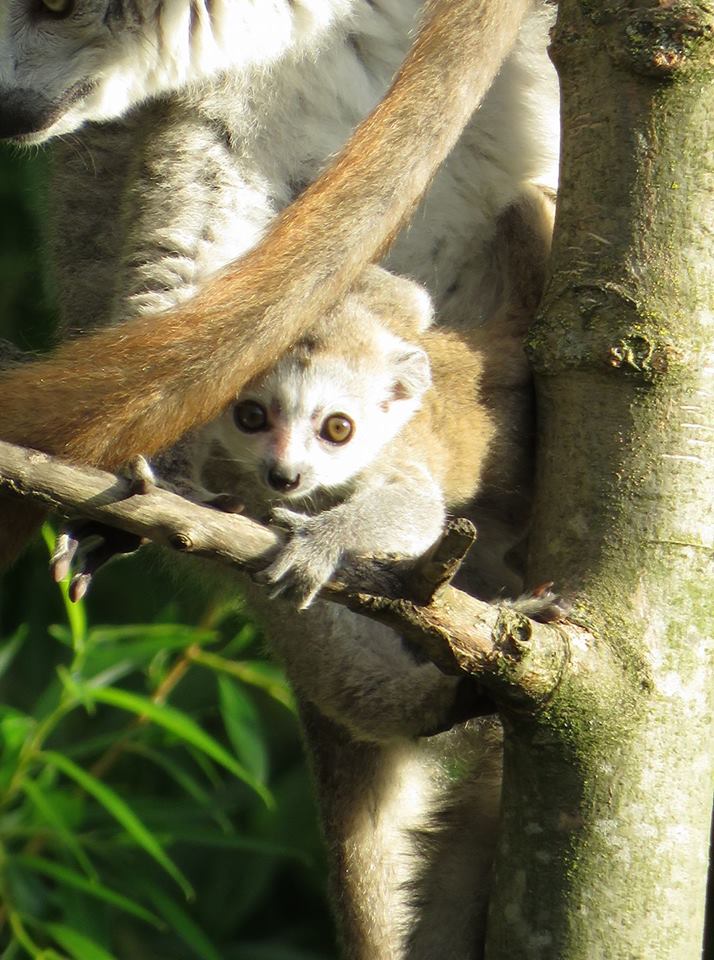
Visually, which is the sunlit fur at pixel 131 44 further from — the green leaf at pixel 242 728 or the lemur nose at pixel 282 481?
the green leaf at pixel 242 728

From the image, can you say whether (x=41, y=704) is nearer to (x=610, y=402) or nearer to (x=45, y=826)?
(x=45, y=826)

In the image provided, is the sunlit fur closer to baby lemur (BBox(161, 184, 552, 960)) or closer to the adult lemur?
the adult lemur

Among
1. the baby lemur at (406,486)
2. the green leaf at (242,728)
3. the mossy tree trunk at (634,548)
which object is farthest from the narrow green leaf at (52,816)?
the mossy tree trunk at (634,548)

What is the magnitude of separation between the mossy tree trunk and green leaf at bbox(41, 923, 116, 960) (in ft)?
4.28

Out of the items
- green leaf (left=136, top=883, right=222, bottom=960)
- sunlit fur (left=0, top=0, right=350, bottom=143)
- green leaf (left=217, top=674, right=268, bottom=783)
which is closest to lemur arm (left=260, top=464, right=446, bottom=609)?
sunlit fur (left=0, top=0, right=350, bottom=143)

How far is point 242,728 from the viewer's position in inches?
147

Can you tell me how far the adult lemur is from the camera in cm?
219

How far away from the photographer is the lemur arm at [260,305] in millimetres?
2168

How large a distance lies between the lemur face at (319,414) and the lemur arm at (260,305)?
275mm

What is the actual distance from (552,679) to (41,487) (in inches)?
31.1

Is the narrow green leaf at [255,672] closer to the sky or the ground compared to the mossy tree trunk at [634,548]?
closer to the ground

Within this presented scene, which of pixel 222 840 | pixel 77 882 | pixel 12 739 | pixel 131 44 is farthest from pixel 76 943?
pixel 131 44

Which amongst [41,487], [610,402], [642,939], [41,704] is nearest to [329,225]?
[610,402]

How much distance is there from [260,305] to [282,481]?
0.39 metres
